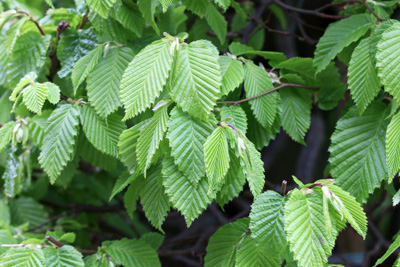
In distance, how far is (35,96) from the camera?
0.89 m

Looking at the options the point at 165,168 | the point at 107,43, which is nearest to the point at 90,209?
the point at 107,43

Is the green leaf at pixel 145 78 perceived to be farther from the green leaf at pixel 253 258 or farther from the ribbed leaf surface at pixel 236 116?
the green leaf at pixel 253 258

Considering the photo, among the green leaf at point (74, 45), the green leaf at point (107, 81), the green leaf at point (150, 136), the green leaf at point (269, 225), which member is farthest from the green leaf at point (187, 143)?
the green leaf at point (74, 45)

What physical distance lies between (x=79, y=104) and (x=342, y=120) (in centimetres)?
66

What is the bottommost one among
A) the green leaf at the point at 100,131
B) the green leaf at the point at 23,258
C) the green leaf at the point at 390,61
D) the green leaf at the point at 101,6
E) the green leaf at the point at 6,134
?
the green leaf at the point at 23,258

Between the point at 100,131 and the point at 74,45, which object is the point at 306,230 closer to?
the point at 100,131

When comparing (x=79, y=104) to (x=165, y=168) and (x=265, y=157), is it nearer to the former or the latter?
(x=165, y=168)

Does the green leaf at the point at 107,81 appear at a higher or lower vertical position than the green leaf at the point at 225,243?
higher

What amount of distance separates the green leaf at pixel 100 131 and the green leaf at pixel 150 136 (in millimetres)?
188

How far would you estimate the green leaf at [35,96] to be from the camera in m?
0.87

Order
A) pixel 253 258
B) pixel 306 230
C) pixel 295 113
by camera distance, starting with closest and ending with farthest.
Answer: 1. pixel 306 230
2. pixel 253 258
3. pixel 295 113

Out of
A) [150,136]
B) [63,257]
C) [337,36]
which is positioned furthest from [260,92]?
[63,257]

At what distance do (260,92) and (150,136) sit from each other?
0.33 metres

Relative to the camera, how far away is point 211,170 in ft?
2.37
